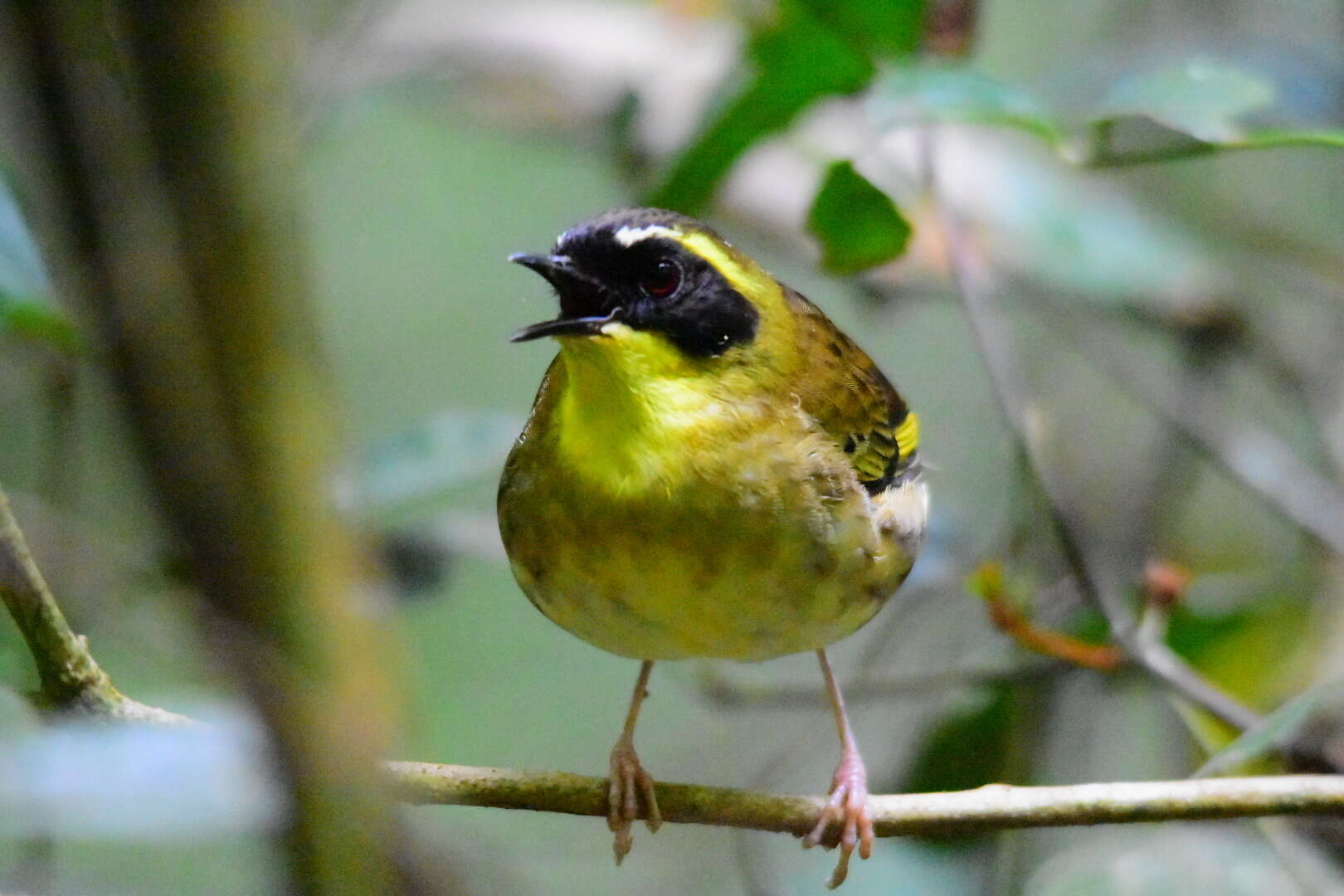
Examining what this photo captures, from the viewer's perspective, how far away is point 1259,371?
5.47 metres

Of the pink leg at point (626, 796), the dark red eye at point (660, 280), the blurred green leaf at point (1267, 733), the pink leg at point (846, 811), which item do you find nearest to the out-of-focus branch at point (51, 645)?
the pink leg at point (626, 796)

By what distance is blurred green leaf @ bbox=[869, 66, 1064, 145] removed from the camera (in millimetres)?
2615

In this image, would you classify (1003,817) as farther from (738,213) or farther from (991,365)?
(738,213)

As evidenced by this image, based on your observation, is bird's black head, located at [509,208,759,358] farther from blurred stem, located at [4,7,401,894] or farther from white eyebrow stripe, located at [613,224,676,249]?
blurred stem, located at [4,7,401,894]

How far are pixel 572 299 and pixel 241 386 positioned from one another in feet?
4.65

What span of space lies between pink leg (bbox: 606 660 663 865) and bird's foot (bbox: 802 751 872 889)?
35 cm

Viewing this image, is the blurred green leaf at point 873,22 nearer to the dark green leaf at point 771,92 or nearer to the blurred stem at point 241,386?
the dark green leaf at point 771,92


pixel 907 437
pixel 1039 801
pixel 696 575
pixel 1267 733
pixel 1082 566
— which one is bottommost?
pixel 1082 566

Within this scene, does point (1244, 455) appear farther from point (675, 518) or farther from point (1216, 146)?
point (675, 518)

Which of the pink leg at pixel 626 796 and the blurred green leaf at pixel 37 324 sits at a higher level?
the blurred green leaf at pixel 37 324

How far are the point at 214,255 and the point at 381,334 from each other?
704 cm

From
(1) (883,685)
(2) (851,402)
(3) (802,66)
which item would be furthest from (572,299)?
(1) (883,685)

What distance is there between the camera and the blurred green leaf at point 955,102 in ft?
A: 8.58

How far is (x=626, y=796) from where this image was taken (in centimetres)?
274
